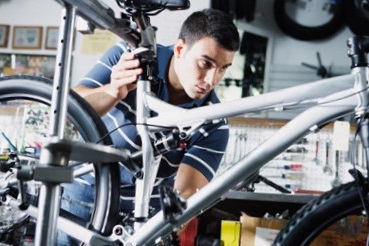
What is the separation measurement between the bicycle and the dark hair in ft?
0.64

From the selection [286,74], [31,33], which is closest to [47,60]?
[31,33]

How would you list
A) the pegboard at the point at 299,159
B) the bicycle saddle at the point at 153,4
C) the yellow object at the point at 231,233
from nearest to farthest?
the bicycle saddle at the point at 153,4 < the yellow object at the point at 231,233 < the pegboard at the point at 299,159

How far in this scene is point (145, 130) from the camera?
0.78 metres

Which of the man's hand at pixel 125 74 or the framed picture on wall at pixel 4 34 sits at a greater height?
the framed picture on wall at pixel 4 34

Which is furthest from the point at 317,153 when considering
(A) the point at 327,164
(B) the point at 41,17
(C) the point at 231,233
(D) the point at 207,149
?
(B) the point at 41,17

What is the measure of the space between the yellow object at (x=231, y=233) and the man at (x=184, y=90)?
0.36 metres

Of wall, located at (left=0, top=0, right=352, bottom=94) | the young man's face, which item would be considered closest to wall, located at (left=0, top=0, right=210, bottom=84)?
wall, located at (left=0, top=0, right=352, bottom=94)

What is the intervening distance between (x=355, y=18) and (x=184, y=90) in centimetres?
211

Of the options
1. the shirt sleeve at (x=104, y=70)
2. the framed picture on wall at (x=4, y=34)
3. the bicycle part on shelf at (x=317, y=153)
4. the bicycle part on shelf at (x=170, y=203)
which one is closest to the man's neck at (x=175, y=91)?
the shirt sleeve at (x=104, y=70)

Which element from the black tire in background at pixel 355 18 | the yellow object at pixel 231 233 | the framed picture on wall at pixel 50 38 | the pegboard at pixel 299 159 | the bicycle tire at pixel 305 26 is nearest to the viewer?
the yellow object at pixel 231 233

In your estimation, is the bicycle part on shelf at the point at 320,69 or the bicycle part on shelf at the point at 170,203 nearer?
the bicycle part on shelf at the point at 170,203

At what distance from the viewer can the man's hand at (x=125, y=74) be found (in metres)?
0.80

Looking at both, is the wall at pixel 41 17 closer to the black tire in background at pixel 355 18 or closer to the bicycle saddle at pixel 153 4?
the black tire in background at pixel 355 18

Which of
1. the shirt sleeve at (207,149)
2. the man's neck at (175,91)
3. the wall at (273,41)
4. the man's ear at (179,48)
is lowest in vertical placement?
the shirt sleeve at (207,149)
